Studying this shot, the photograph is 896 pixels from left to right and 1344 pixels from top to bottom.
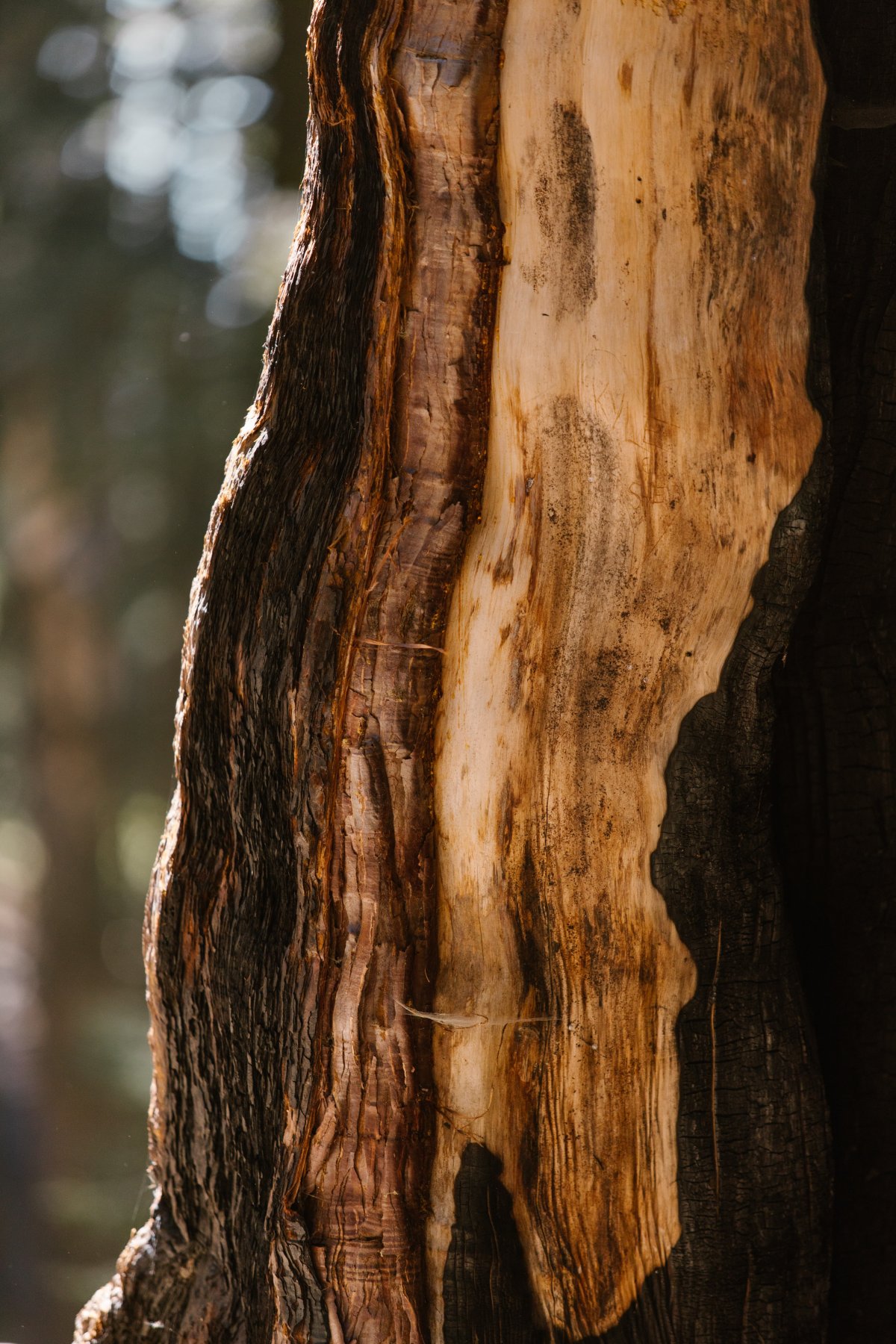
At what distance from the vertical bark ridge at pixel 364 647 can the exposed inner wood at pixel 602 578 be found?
23mm

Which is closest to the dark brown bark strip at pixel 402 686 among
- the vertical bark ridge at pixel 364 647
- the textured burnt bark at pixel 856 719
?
the vertical bark ridge at pixel 364 647

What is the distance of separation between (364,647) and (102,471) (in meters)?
1.57

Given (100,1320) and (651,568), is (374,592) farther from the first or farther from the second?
(100,1320)

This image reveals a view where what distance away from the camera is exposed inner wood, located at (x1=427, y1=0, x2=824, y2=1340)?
0.73 m

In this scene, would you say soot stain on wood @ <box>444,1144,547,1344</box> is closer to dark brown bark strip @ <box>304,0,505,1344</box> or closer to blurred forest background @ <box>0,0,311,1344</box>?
dark brown bark strip @ <box>304,0,505,1344</box>

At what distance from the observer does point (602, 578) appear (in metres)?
0.74

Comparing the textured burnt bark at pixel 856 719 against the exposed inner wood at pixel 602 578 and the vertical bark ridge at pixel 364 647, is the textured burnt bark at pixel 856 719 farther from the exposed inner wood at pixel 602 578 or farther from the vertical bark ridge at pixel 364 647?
the vertical bark ridge at pixel 364 647

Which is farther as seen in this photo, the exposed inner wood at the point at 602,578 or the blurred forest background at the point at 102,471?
the blurred forest background at the point at 102,471

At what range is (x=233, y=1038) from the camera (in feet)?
2.58

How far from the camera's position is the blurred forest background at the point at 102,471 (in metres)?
1.88

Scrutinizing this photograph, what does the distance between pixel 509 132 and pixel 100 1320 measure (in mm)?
1052

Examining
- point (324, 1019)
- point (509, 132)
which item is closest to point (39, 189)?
point (509, 132)

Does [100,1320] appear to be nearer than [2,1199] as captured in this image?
Yes

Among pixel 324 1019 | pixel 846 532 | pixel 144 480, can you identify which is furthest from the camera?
pixel 144 480
